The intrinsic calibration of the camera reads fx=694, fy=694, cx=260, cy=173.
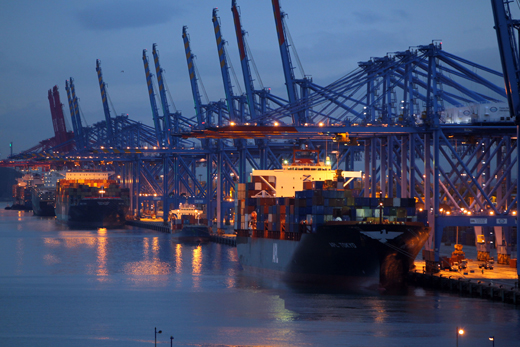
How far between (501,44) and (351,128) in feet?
52.1

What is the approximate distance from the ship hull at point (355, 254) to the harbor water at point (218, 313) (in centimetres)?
128

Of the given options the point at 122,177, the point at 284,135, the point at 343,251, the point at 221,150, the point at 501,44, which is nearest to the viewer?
the point at 501,44

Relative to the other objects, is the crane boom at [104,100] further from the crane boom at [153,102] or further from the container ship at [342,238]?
the container ship at [342,238]

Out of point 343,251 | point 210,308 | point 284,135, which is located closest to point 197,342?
point 210,308

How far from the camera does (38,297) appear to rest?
136 ft

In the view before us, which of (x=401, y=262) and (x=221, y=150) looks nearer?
(x=401, y=262)

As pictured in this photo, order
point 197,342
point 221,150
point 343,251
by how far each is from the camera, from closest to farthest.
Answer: point 197,342 < point 343,251 < point 221,150

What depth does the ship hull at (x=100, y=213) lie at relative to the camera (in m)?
123

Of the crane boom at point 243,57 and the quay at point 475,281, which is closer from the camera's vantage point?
the quay at point 475,281

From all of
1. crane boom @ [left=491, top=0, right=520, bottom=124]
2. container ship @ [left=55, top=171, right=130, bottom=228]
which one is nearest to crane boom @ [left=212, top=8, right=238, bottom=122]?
crane boom @ [left=491, top=0, right=520, bottom=124]

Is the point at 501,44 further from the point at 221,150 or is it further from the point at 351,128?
the point at 221,150

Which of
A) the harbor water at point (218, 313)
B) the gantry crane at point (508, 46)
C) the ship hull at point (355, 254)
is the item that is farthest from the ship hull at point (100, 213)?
the gantry crane at point (508, 46)

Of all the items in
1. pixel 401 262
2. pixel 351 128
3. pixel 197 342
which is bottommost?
pixel 197 342

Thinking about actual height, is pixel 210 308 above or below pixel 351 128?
below
